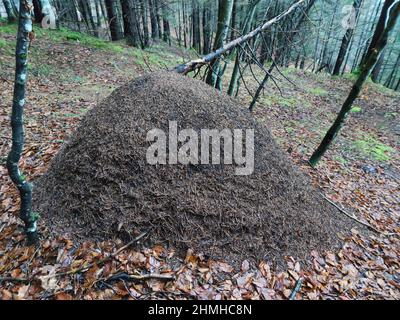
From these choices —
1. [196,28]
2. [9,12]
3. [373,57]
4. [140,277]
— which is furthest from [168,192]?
[196,28]

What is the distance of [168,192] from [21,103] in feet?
5.66

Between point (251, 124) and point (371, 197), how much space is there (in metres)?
3.39

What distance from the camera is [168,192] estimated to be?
306cm

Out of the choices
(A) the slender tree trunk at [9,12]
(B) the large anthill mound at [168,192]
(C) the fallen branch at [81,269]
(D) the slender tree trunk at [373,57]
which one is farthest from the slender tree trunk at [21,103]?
(A) the slender tree trunk at [9,12]

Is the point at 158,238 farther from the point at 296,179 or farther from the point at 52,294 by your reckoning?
the point at 296,179

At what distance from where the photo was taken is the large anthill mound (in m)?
2.96

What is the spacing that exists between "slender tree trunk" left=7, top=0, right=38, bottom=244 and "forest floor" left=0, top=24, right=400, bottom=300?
0.64 meters

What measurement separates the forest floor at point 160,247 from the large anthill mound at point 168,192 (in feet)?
0.69

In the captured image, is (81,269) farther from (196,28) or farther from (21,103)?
(196,28)

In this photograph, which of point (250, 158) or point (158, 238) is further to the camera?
point (250, 158)

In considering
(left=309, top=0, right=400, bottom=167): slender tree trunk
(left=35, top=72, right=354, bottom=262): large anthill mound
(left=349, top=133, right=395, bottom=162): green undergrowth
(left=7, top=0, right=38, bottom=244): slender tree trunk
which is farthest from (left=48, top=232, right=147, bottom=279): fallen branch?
(left=349, top=133, right=395, bottom=162): green undergrowth

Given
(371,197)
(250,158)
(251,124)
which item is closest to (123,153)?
(250,158)

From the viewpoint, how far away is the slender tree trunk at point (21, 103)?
1865 mm

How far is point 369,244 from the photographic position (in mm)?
3895
